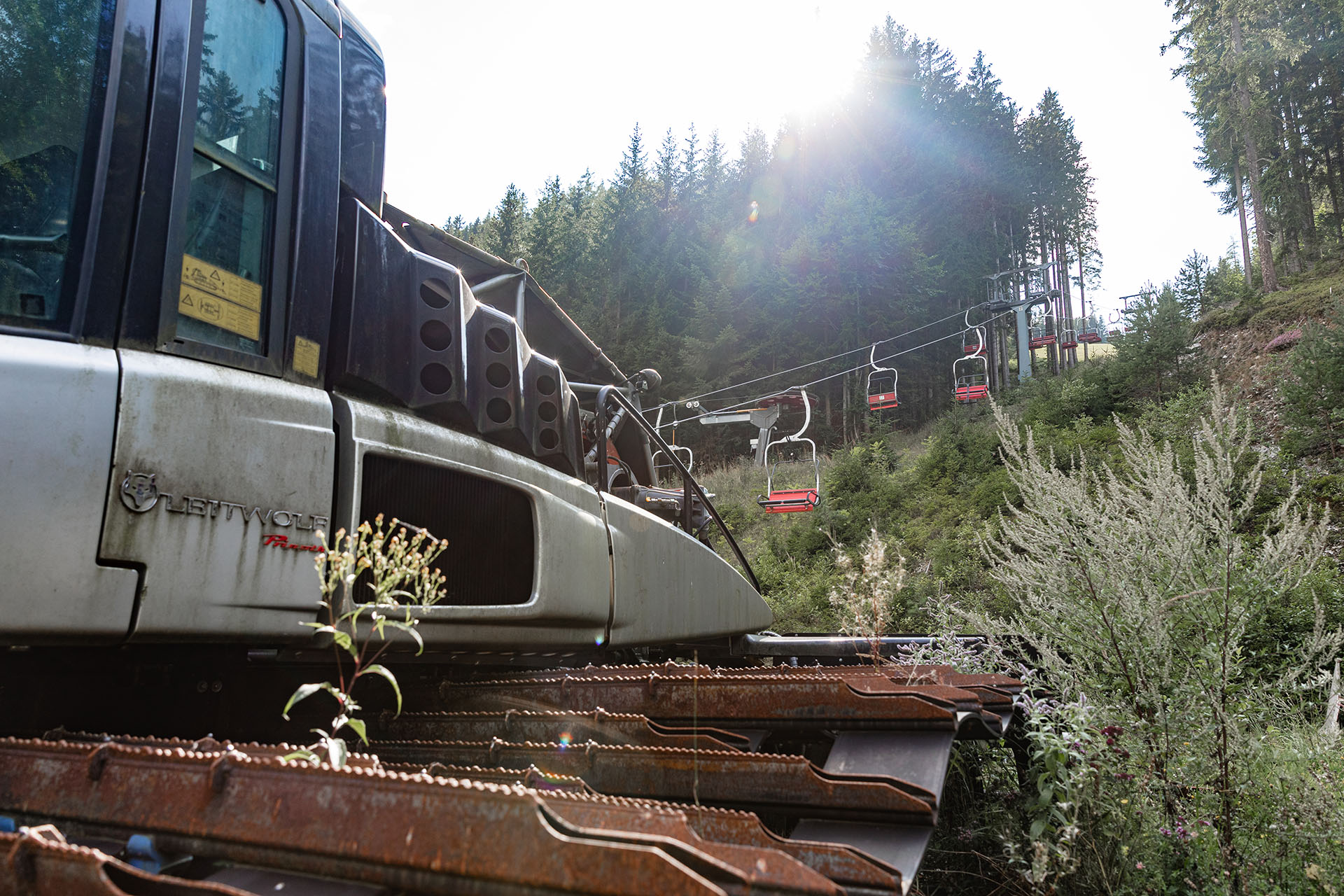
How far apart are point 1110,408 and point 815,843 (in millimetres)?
20276

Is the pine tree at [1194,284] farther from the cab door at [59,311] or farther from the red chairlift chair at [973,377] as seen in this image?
the cab door at [59,311]

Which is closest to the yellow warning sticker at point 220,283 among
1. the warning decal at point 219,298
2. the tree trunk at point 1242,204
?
the warning decal at point 219,298

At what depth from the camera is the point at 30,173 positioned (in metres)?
2.03

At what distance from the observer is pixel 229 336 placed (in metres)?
2.26

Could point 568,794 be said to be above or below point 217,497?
below

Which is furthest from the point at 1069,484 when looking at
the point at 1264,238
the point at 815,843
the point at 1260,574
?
the point at 1264,238

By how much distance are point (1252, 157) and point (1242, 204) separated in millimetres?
6779

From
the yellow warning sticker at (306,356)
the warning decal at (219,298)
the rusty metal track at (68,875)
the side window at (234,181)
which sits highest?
the side window at (234,181)

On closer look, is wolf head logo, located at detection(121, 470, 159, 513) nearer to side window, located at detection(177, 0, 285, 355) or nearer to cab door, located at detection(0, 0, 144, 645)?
cab door, located at detection(0, 0, 144, 645)

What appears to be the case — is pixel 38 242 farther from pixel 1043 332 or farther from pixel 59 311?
pixel 1043 332

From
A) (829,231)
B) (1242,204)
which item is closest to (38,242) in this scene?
(829,231)

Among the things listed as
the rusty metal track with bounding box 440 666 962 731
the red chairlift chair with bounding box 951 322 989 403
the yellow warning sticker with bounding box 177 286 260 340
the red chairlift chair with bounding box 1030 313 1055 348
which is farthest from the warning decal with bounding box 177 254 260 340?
the red chairlift chair with bounding box 1030 313 1055 348

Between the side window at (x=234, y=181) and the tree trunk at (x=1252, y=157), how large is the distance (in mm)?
35123

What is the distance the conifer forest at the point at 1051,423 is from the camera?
2.91m
